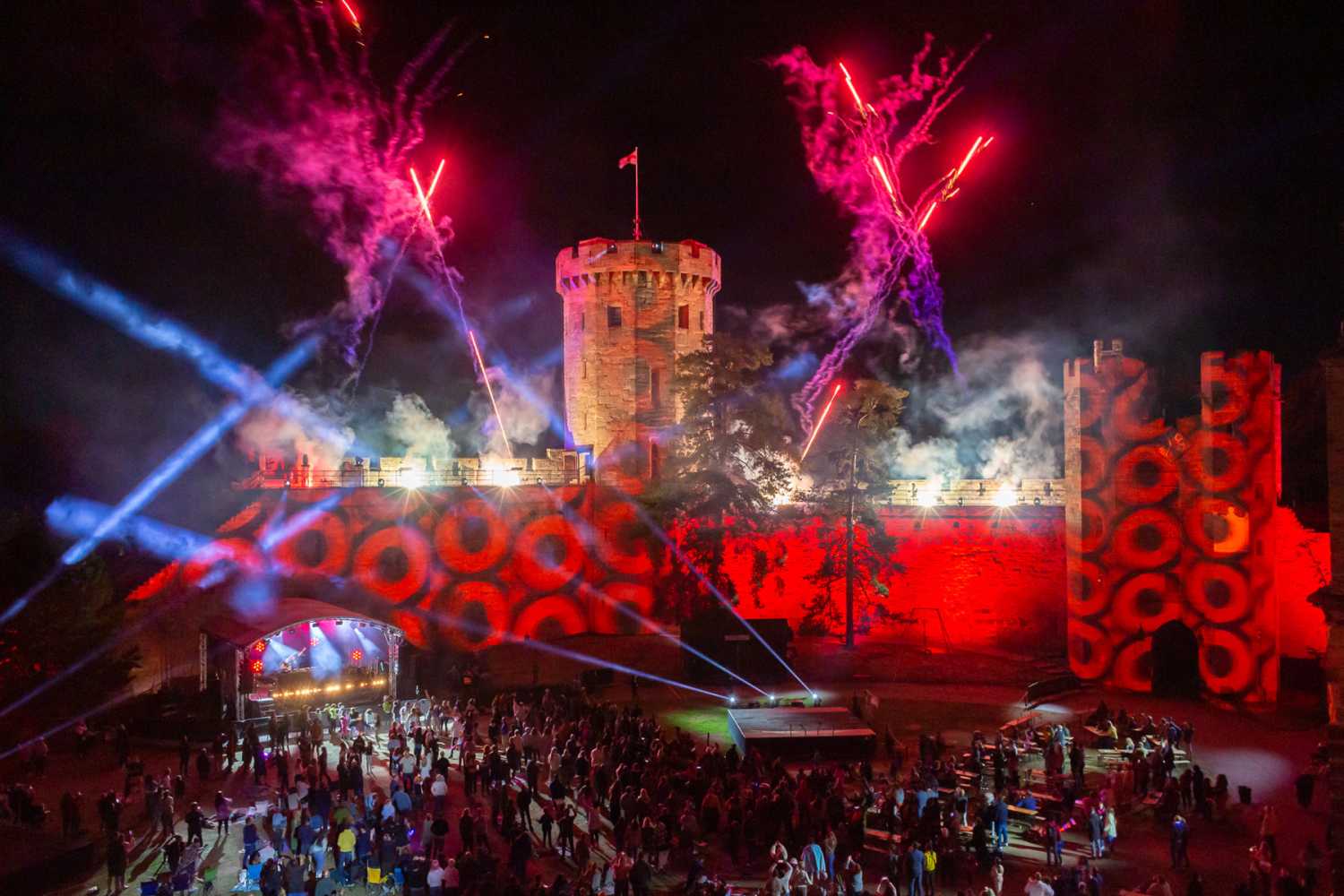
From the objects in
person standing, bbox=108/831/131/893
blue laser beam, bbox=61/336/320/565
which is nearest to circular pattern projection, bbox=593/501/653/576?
blue laser beam, bbox=61/336/320/565

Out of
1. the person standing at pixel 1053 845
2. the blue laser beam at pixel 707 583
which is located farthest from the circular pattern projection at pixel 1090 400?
the person standing at pixel 1053 845

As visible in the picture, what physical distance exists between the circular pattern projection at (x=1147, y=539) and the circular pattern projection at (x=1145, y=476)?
45 cm

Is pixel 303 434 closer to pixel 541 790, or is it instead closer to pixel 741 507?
pixel 741 507

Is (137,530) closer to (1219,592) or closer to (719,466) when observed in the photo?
(719,466)

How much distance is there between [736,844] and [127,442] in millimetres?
24339

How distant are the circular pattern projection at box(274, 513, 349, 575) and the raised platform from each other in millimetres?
15094

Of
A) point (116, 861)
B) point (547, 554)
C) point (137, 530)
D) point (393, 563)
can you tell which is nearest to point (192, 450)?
point (137, 530)

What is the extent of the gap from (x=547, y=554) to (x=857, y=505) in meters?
10.5

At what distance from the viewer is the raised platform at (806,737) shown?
1870cm

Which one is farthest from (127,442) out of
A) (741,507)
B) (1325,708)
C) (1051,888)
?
(1325,708)

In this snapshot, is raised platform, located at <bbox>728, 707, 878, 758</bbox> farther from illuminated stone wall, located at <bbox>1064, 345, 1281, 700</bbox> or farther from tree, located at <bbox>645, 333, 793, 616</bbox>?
illuminated stone wall, located at <bbox>1064, 345, 1281, 700</bbox>

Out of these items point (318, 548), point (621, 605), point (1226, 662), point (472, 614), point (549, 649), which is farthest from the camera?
point (621, 605)

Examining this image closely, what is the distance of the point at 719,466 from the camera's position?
102ft

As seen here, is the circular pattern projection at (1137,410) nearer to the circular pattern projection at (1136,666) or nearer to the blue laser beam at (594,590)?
the circular pattern projection at (1136,666)
